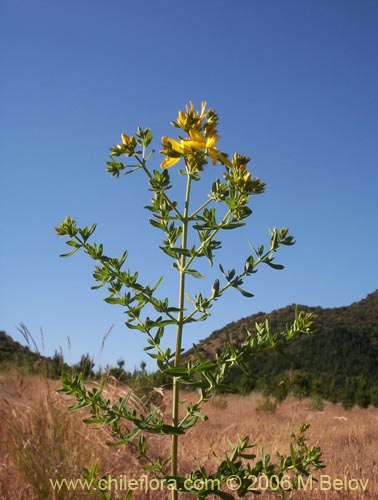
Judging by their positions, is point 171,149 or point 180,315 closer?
point 171,149

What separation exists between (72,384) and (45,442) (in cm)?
184

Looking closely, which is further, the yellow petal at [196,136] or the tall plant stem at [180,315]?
the tall plant stem at [180,315]

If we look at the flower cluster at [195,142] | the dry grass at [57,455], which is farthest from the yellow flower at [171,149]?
the dry grass at [57,455]

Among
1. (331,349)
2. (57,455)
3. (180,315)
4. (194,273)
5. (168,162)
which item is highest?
(331,349)

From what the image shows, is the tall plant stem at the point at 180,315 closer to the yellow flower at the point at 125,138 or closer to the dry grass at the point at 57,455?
the yellow flower at the point at 125,138

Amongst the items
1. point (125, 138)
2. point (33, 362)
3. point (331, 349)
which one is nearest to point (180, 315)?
point (125, 138)

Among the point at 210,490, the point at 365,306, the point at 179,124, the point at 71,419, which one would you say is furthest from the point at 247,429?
the point at 365,306

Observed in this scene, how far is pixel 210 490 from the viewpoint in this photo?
2.05m

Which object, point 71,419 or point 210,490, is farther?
point 71,419

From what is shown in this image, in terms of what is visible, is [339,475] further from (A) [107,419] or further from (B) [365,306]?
(B) [365,306]

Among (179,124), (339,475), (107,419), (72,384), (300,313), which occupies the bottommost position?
(339,475)

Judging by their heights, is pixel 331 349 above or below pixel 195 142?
above

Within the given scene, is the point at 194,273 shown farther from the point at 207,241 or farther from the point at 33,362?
the point at 33,362

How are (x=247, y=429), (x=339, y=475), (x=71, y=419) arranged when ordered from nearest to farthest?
1. (x=71, y=419)
2. (x=339, y=475)
3. (x=247, y=429)
